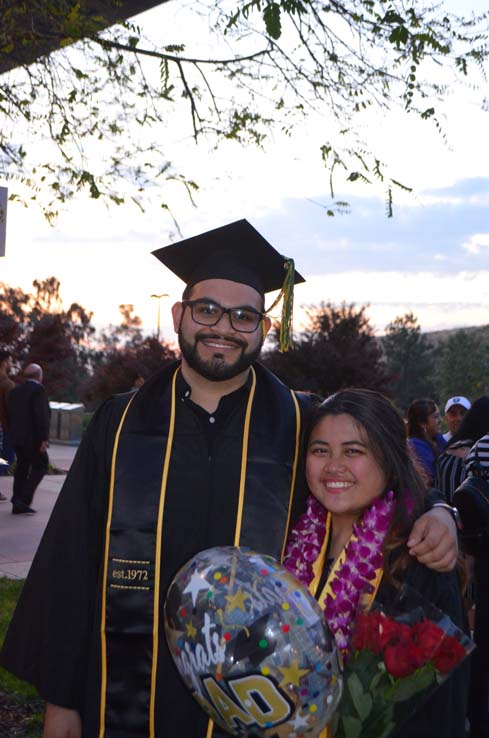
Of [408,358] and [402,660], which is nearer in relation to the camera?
[402,660]

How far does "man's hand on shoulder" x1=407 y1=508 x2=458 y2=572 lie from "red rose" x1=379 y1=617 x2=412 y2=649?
346 mm

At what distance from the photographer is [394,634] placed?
1.73m

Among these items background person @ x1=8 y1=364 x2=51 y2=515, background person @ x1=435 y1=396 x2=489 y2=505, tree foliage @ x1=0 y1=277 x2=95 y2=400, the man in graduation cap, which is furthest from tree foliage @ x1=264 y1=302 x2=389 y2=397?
the man in graduation cap

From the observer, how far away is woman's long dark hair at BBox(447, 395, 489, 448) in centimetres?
504

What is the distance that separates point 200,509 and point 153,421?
313 millimetres

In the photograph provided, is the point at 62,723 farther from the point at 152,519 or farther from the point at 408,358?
the point at 408,358

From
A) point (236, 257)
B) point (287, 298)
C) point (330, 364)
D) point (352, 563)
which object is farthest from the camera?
point (330, 364)

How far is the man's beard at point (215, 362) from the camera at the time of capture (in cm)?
255

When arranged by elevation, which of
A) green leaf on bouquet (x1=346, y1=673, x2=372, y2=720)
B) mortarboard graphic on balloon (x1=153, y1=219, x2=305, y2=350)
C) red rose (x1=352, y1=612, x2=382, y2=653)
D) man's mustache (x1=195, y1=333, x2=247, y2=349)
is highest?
mortarboard graphic on balloon (x1=153, y1=219, x2=305, y2=350)

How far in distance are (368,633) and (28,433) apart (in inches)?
332

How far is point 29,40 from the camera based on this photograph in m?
5.33

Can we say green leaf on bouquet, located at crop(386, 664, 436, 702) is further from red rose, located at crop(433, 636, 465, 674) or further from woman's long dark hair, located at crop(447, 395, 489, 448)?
woman's long dark hair, located at crop(447, 395, 489, 448)

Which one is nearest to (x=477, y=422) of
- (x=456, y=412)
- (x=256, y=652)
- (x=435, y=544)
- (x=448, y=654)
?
(x=456, y=412)

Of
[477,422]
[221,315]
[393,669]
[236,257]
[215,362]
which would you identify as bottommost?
[393,669]
